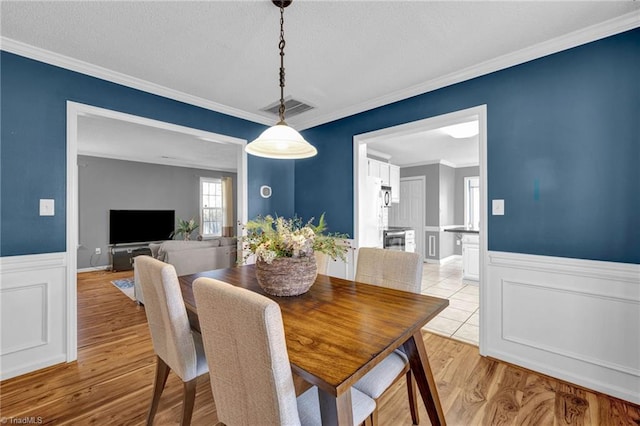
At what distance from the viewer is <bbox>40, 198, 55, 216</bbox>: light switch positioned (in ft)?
7.39

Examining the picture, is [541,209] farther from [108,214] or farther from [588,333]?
[108,214]

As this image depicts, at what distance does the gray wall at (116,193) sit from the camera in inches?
234

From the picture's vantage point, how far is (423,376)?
1.47m

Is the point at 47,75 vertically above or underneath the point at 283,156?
above

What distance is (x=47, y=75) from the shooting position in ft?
7.49

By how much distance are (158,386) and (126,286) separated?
3916 millimetres

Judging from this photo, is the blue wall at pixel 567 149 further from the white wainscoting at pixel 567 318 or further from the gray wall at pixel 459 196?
the gray wall at pixel 459 196

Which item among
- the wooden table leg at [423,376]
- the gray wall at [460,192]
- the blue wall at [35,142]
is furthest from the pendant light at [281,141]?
the gray wall at [460,192]

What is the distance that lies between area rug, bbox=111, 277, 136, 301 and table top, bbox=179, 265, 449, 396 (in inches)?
122

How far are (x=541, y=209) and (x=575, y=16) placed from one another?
1.30m

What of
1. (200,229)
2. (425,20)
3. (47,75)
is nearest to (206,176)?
(200,229)

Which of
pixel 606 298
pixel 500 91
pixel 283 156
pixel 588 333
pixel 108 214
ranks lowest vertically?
pixel 588 333

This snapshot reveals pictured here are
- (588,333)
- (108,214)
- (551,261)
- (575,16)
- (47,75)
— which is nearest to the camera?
(575,16)

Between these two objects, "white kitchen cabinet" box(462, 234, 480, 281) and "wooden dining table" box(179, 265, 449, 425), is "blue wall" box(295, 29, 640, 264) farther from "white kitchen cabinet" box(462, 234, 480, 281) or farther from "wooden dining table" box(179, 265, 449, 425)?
"white kitchen cabinet" box(462, 234, 480, 281)
